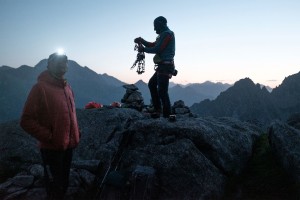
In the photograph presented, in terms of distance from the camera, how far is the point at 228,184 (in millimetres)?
10766

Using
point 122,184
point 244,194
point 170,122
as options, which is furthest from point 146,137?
point 244,194

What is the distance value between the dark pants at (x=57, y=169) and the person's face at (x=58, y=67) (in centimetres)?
200

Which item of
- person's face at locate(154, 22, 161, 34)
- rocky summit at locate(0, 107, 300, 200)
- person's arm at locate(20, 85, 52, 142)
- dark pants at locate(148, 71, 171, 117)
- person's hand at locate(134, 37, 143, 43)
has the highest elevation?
person's face at locate(154, 22, 161, 34)

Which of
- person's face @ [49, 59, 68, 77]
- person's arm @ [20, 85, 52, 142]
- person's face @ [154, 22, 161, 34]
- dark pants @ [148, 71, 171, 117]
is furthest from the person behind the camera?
person's face @ [154, 22, 161, 34]

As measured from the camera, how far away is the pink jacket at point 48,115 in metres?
7.48

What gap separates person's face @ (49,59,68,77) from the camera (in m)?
8.01

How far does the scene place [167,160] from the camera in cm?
1076

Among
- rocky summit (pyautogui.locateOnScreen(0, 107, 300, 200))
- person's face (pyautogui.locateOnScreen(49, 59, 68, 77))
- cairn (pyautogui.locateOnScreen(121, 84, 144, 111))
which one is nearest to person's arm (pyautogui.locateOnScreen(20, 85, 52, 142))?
person's face (pyautogui.locateOnScreen(49, 59, 68, 77))

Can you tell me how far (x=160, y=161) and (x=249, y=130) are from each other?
5.92 meters

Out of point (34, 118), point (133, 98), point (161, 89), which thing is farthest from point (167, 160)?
point (133, 98)

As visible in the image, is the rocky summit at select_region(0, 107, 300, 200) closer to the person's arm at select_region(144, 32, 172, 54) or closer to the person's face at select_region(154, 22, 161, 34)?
the person's arm at select_region(144, 32, 172, 54)

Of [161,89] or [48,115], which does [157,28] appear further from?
[48,115]

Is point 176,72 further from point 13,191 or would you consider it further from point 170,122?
point 13,191

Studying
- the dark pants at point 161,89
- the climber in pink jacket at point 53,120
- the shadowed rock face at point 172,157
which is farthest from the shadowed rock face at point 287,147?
the climber in pink jacket at point 53,120
